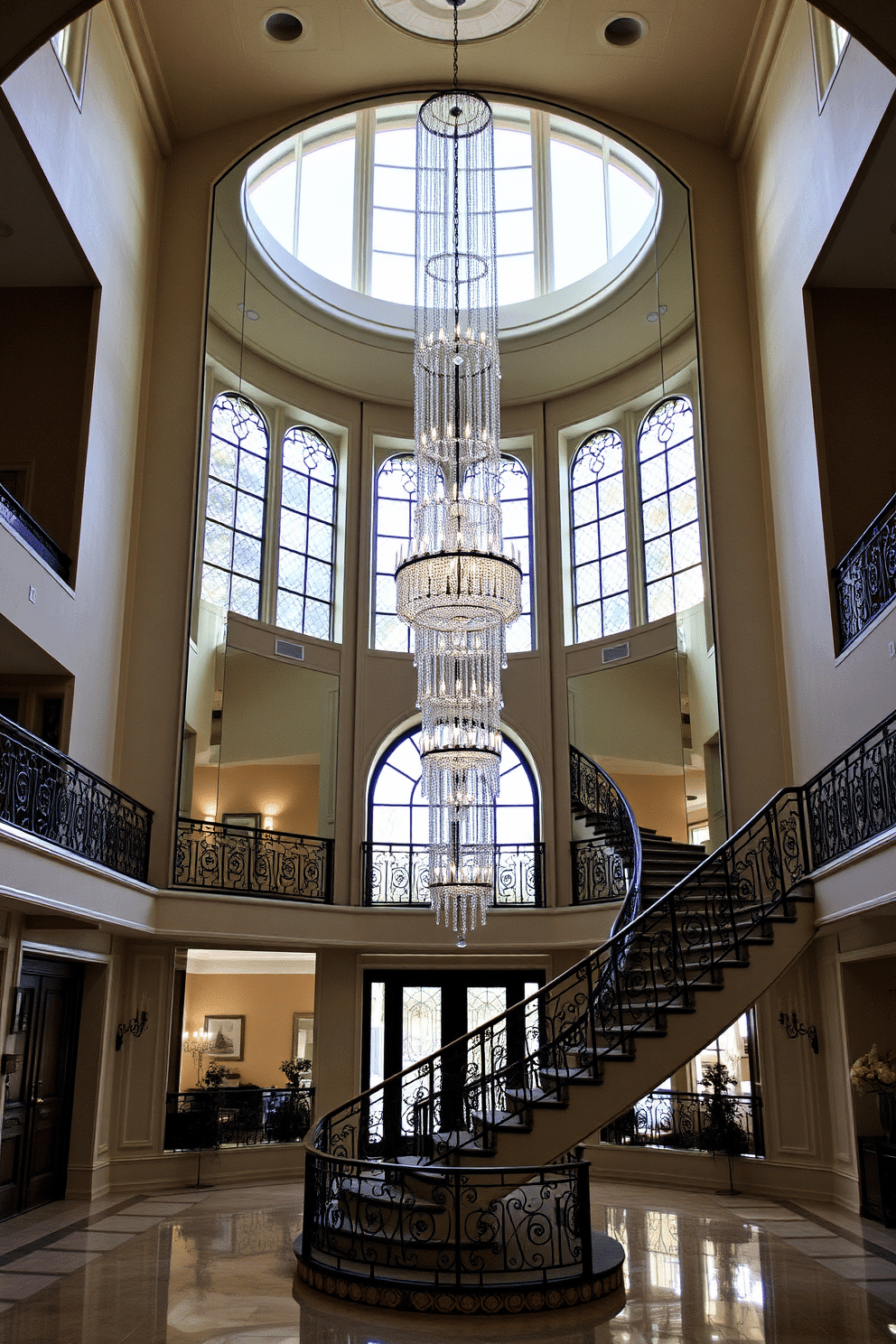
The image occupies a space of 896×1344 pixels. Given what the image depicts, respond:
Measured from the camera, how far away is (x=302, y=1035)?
1572 cm

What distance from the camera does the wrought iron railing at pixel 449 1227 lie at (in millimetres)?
6832

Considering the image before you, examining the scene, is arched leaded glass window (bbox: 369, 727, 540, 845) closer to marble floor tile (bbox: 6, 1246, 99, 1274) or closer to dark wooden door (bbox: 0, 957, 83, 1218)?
dark wooden door (bbox: 0, 957, 83, 1218)

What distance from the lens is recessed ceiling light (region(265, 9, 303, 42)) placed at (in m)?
11.8

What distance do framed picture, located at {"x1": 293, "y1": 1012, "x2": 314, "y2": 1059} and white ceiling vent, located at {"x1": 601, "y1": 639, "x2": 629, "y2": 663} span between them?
22.1 ft

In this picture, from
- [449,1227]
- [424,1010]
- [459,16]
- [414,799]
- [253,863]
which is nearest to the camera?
[449,1227]

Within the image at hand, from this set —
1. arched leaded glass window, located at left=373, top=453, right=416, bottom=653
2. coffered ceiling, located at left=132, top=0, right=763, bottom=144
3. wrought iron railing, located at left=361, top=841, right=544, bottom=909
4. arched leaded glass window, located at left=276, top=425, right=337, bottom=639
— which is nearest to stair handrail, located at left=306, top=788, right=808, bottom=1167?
wrought iron railing, located at left=361, top=841, right=544, bottom=909

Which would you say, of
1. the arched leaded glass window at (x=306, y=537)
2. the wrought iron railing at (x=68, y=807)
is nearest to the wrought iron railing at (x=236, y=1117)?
the wrought iron railing at (x=68, y=807)

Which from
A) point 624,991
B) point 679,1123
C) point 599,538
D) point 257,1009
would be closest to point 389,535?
point 599,538

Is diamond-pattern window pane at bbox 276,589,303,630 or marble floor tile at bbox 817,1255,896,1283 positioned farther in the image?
diamond-pattern window pane at bbox 276,589,303,630

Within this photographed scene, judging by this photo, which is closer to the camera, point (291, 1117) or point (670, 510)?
point (291, 1117)

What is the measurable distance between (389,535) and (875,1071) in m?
9.74

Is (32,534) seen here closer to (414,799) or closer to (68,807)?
(68,807)

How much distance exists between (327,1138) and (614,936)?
2.59 meters

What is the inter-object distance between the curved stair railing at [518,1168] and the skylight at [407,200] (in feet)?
33.0
